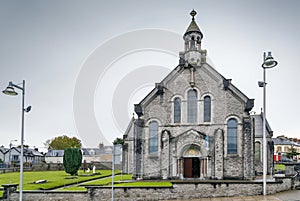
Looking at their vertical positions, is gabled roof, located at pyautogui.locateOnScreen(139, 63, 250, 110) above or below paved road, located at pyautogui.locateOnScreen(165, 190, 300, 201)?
above

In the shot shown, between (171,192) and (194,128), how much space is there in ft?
31.5

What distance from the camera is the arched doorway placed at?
30.3 m

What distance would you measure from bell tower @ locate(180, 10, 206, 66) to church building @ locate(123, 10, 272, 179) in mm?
107

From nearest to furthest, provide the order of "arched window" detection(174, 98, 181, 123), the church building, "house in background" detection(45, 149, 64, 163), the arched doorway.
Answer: the church building
the arched doorway
"arched window" detection(174, 98, 181, 123)
"house in background" detection(45, 149, 64, 163)

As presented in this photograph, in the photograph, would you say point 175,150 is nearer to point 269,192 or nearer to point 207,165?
point 207,165

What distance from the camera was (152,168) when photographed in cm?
3119

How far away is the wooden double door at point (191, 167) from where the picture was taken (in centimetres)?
3075

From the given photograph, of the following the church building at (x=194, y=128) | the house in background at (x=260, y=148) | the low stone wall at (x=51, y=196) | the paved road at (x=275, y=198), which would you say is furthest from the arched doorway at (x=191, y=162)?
the low stone wall at (x=51, y=196)

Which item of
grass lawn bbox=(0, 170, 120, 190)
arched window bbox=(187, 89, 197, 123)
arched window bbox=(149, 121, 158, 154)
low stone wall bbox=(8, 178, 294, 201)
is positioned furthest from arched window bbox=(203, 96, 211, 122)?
grass lawn bbox=(0, 170, 120, 190)

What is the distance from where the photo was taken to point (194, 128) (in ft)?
100

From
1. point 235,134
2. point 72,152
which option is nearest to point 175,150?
point 235,134

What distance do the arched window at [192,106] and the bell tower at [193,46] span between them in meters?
3.26

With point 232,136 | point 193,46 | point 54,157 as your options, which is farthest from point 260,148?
point 54,157

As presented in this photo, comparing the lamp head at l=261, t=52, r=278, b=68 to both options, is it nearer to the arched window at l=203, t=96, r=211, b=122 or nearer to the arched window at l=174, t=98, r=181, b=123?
the arched window at l=203, t=96, r=211, b=122
